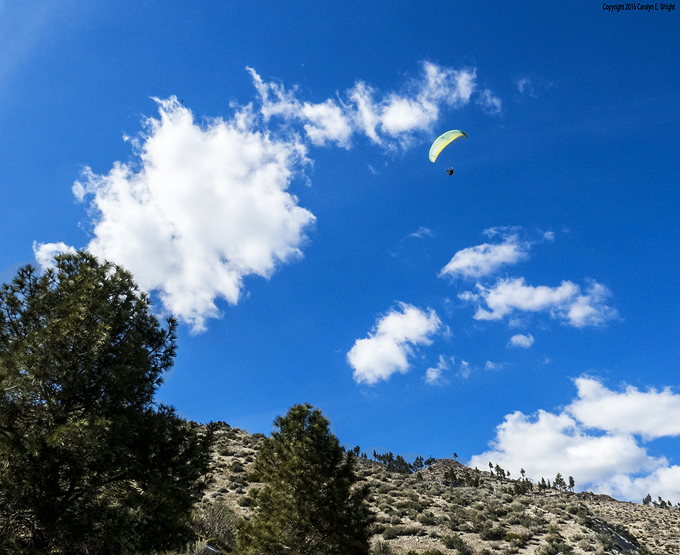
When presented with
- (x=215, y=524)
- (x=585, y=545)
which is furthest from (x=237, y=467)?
(x=585, y=545)

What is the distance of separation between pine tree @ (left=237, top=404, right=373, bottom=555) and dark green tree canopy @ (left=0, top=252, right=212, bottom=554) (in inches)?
140

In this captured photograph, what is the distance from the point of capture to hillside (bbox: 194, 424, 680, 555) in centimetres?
2191

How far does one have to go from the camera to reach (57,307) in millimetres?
8688

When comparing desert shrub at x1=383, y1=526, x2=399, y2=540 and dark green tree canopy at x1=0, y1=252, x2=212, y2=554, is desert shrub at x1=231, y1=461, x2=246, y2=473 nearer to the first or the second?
desert shrub at x1=383, y1=526, x2=399, y2=540

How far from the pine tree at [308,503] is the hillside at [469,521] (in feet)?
11.2

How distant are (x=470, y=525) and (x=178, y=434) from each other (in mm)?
22614

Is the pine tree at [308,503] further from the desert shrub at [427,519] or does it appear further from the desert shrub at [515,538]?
the desert shrub at [515,538]

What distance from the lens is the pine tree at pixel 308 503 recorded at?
11719mm

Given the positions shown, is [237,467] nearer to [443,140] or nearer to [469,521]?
[469,521]

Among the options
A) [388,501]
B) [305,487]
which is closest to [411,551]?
[388,501]

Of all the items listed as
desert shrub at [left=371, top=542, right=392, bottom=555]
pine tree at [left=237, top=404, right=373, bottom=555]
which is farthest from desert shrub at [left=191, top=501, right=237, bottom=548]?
desert shrub at [left=371, top=542, right=392, bottom=555]

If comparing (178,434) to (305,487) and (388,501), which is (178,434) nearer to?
(305,487)

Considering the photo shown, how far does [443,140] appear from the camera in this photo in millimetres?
30812

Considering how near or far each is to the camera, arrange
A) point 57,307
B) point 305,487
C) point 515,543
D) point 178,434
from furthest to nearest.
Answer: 1. point 515,543
2. point 305,487
3. point 178,434
4. point 57,307
